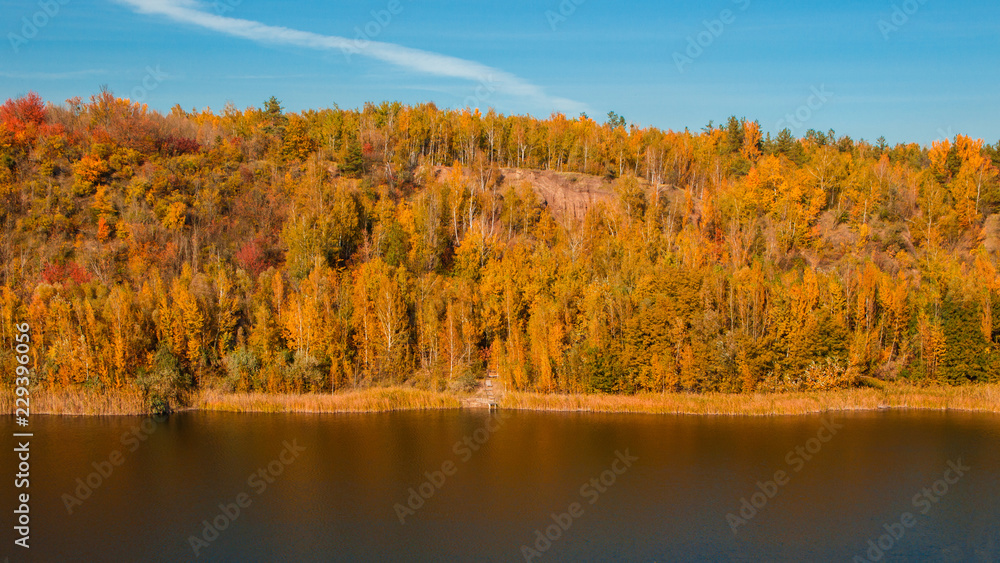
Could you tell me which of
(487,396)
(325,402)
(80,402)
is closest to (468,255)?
(487,396)

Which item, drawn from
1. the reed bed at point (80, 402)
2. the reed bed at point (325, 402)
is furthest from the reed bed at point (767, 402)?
the reed bed at point (80, 402)

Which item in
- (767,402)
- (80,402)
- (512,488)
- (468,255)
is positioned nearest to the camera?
(512,488)

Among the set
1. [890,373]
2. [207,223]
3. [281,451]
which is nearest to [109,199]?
[207,223]

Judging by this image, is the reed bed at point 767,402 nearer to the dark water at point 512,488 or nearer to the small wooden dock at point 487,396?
the small wooden dock at point 487,396

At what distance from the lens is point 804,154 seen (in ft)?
287

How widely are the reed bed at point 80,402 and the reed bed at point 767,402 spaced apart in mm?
21764

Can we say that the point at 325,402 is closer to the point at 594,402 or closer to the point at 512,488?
the point at 594,402

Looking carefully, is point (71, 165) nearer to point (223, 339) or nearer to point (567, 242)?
point (223, 339)

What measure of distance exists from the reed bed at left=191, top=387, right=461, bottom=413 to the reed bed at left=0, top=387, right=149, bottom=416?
3319mm

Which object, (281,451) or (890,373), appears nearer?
(281,451)

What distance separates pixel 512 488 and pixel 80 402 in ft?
88.6

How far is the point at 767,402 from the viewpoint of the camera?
41188 millimetres

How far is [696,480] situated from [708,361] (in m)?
14.6

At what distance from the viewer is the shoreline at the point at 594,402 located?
132 ft
